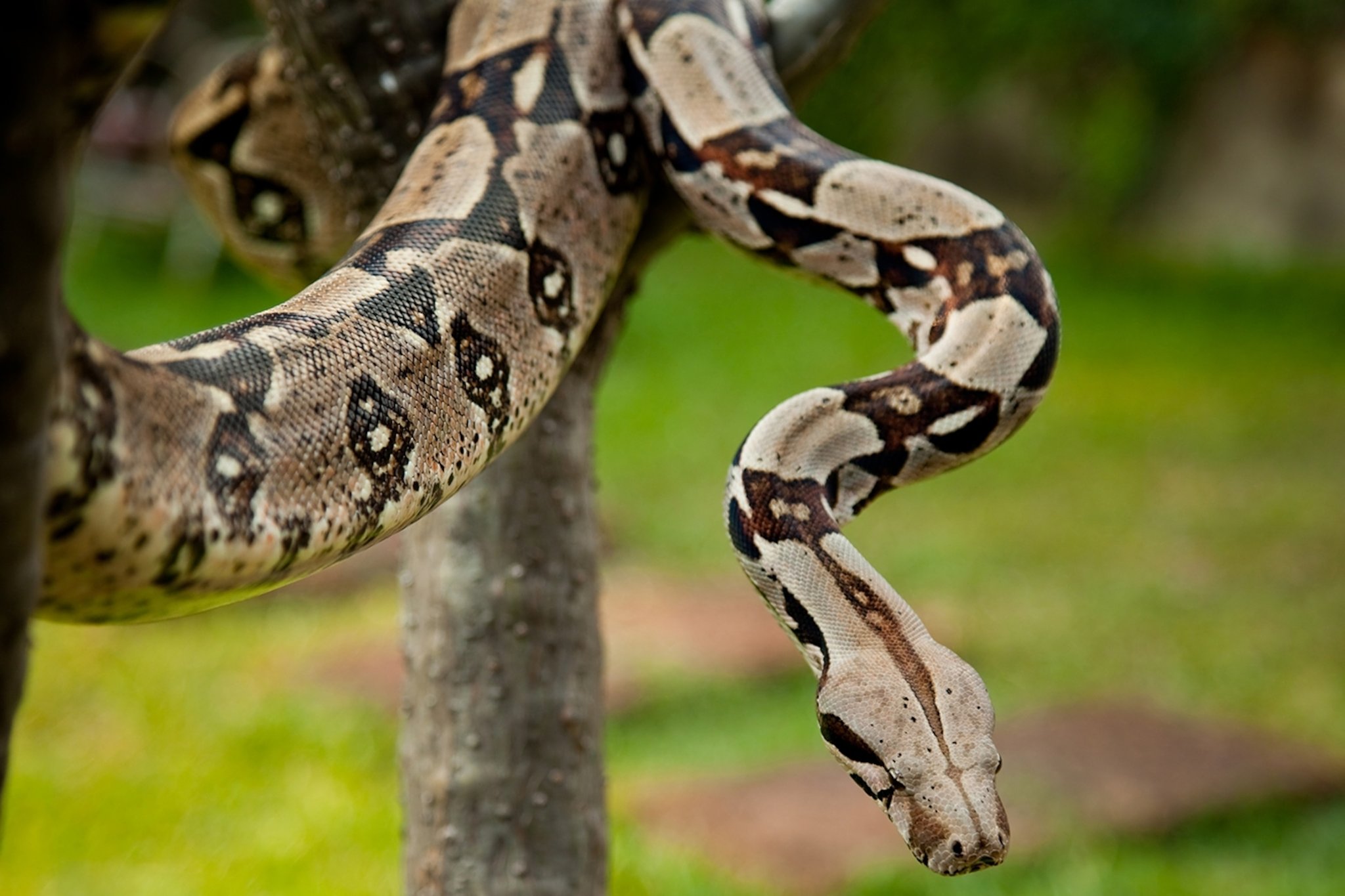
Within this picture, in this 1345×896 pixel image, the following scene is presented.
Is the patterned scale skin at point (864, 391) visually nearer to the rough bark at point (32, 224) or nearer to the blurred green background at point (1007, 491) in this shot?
the blurred green background at point (1007, 491)

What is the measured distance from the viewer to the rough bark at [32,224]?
1.07m

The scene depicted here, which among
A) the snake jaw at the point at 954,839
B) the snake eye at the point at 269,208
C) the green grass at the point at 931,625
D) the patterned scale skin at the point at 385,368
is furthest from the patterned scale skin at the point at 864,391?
the green grass at the point at 931,625

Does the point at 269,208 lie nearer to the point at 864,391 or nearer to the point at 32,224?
the point at 864,391

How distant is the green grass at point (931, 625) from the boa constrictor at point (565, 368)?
209cm

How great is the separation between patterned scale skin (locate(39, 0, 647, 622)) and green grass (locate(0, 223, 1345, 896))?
7.72 ft

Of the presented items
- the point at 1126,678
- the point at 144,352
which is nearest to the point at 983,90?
the point at 1126,678

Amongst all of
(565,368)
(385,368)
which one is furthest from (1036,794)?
(385,368)

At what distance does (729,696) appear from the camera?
19.9 ft

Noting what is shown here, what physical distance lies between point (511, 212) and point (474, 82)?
1.34 feet

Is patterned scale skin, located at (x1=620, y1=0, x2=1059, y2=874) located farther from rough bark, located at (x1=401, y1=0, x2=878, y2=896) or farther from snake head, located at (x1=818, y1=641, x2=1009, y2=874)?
rough bark, located at (x1=401, y1=0, x2=878, y2=896)

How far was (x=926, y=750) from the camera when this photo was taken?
230 cm

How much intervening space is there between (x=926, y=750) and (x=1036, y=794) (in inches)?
107

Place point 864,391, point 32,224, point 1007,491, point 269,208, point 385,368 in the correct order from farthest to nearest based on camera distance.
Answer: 1. point 1007,491
2. point 269,208
3. point 864,391
4. point 385,368
5. point 32,224

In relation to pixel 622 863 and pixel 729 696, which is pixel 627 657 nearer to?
pixel 729 696
